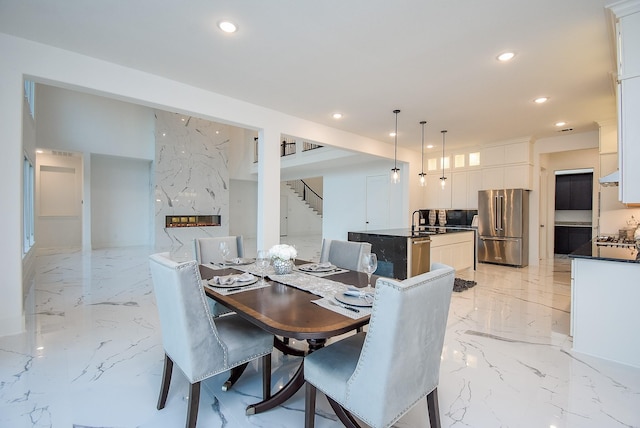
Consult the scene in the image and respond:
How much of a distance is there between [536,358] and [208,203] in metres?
Result: 9.17

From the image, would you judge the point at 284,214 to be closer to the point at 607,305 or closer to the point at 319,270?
the point at 319,270

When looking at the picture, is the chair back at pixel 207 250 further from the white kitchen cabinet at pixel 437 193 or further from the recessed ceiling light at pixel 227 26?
the white kitchen cabinet at pixel 437 193

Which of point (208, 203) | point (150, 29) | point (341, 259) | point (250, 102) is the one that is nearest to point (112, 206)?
point (208, 203)

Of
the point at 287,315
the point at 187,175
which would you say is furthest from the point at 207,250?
the point at 187,175

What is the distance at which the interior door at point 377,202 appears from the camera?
830cm

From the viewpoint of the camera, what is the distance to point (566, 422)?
5.58 ft

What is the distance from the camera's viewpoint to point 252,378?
7.01 ft

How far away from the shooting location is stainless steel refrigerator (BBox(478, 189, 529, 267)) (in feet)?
20.0

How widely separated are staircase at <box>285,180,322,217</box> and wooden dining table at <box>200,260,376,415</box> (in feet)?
38.4

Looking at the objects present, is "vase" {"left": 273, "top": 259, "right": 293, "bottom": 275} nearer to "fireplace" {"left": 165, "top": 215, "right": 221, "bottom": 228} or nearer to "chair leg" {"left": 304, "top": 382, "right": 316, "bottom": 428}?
"chair leg" {"left": 304, "top": 382, "right": 316, "bottom": 428}

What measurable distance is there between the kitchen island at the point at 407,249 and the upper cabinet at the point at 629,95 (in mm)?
2420

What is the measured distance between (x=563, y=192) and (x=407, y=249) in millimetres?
6588

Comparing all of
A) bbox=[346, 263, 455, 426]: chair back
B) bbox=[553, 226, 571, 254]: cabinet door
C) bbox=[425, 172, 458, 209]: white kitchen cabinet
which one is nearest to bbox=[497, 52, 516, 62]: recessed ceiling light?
bbox=[346, 263, 455, 426]: chair back

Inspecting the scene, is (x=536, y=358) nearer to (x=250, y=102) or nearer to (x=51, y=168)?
(x=250, y=102)
